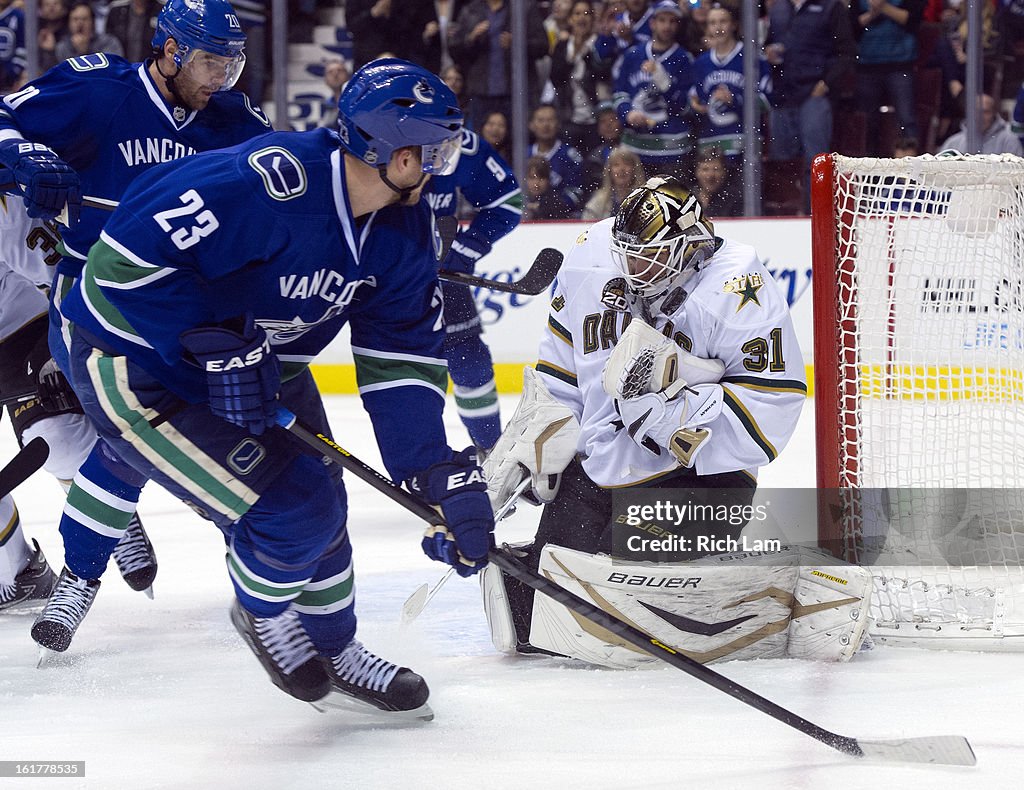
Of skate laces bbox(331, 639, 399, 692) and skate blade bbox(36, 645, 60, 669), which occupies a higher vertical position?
skate laces bbox(331, 639, 399, 692)

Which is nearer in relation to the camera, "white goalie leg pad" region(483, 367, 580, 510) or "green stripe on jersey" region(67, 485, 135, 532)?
"green stripe on jersey" region(67, 485, 135, 532)

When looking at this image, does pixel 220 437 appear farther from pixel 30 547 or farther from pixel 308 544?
pixel 30 547

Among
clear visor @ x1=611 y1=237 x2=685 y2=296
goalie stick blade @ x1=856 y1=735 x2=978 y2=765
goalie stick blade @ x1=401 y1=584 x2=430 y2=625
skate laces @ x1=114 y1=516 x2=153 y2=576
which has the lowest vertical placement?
skate laces @ x1=114 y1=516 x2=153 y2=576

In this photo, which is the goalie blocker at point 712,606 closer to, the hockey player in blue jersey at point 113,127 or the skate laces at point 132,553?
the skate laces at point 132,553

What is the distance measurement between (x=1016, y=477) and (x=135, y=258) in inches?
76.1

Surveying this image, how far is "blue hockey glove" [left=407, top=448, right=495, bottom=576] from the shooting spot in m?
2.09

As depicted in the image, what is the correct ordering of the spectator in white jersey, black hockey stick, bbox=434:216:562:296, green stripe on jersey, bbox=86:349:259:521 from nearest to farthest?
green stripe on jersey, bbox=86:349:259:521, black hockey stick, bbox=434:216:562:296, the spectator in white jersey

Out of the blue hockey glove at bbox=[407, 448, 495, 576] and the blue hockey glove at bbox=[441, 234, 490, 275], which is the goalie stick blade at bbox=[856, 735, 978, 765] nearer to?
the blue hockey glove at bbox=[407, 448, 495, 576]

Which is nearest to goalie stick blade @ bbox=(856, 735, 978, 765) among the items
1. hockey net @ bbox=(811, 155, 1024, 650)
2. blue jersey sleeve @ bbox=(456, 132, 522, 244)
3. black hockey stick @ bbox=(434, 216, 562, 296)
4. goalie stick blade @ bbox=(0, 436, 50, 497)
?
hockey net @ bbox=(811, 155, 1024, 650)

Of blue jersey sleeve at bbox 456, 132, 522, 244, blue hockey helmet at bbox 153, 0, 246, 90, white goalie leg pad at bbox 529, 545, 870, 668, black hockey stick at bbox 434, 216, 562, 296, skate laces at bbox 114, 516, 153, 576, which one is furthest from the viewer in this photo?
blue jersey sleeve at bbox 456, 132, 522, 244

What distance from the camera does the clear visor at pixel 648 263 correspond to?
2514 mm

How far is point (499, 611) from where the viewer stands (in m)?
2.62

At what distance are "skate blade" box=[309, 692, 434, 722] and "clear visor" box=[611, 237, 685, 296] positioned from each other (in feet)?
2.67

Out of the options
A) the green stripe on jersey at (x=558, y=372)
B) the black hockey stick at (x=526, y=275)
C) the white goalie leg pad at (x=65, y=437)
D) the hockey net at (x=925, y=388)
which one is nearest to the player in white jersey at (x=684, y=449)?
the green stripe on jersey at (x=558, y=372)
